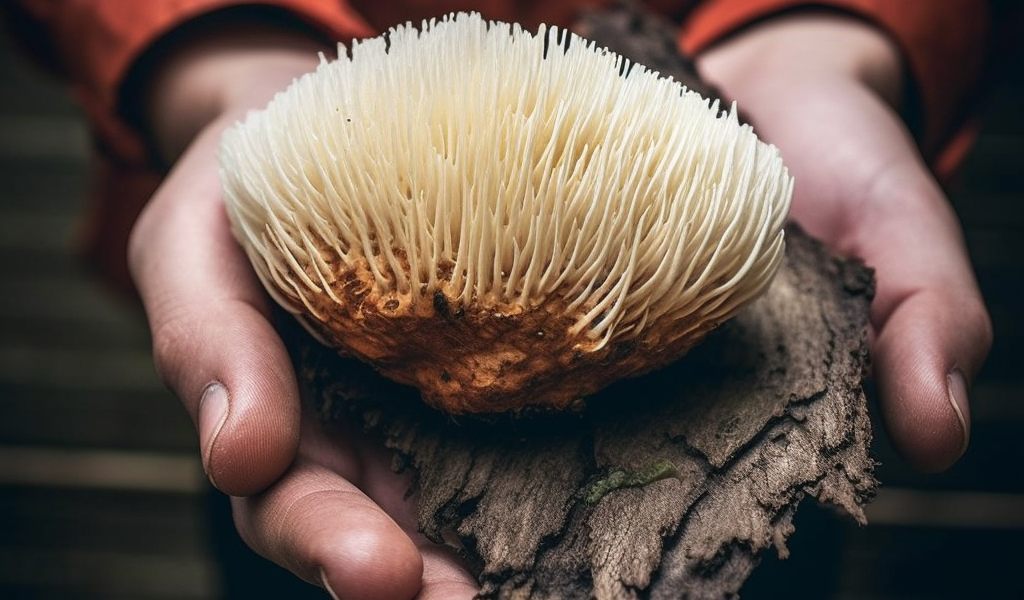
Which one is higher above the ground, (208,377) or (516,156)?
(516,156)

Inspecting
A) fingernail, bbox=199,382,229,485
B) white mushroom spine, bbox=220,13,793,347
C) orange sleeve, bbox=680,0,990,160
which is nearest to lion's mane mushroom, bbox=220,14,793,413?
white mushroom spine, bbox=220,13,793,347

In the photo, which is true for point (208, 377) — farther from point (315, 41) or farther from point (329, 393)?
point (315, 41)

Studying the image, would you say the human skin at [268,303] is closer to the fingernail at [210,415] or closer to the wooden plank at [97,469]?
the fingernail at [210,415]

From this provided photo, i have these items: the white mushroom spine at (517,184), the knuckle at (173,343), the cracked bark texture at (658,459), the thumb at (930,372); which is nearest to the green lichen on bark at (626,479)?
the cracked bark texture at (658,459)

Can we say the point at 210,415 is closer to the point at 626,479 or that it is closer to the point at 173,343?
the point at 173,343

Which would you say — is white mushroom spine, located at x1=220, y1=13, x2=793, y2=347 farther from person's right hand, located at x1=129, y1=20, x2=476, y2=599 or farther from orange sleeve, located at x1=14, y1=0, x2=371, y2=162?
orange sleeve, located at x1=14, y1=0, x2=371, y2=162

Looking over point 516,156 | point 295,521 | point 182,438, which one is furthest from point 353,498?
point 182,438
